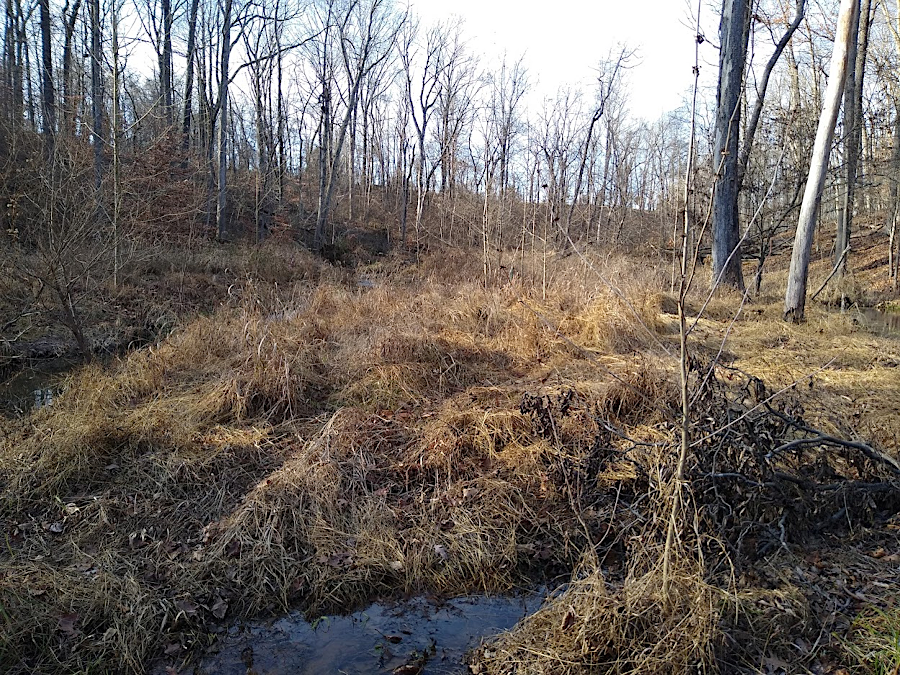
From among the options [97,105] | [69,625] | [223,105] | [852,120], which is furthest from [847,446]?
[223,105]

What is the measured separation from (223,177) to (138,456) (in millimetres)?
16035

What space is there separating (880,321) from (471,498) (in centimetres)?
1011

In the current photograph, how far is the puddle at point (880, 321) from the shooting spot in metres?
8.71

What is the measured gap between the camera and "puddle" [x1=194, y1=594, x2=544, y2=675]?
2908mm

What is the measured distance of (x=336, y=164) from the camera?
2150 cm

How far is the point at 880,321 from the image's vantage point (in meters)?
10.3

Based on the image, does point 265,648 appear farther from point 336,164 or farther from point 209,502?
point 336,164

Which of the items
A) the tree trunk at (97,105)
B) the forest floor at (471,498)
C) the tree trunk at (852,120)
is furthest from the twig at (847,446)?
the tree trunk at (97,105)

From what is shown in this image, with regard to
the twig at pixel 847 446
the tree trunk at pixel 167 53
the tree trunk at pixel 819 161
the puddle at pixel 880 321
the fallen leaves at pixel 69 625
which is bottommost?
the fallen leaves at pixel 69 625

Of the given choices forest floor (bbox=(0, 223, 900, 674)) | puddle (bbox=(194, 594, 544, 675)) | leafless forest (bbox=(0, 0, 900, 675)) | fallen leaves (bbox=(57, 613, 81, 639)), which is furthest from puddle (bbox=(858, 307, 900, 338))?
fallen leaves (bbox=(57, 613, 81, 639))

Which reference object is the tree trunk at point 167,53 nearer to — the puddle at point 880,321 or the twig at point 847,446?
the puddle at point 880,321

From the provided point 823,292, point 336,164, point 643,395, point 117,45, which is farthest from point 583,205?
point 643,395

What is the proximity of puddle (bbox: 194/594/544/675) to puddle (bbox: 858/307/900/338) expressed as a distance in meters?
8.28

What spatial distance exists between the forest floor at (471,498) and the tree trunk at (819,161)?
1.62 metres
